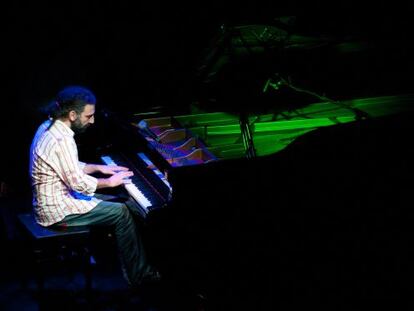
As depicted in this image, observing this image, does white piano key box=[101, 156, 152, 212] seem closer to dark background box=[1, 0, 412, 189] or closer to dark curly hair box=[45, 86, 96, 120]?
dark curly hair box=[45, 86, 96, 120]

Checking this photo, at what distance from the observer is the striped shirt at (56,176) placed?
14.4 feet

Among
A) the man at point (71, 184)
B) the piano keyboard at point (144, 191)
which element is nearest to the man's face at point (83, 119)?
the man at point (71, 184)

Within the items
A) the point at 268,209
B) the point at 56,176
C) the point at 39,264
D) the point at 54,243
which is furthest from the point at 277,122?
the point at 39,264

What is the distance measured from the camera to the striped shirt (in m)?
4.39

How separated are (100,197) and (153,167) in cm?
73

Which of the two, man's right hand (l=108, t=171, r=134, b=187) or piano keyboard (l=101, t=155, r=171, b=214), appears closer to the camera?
piano keyboard (l=101, t=155, r=171, b=214)

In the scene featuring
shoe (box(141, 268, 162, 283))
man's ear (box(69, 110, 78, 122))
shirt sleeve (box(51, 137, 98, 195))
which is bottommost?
shoe (box(141, 268, 162, 283))

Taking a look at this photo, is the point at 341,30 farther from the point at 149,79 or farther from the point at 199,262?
the point at 199,262

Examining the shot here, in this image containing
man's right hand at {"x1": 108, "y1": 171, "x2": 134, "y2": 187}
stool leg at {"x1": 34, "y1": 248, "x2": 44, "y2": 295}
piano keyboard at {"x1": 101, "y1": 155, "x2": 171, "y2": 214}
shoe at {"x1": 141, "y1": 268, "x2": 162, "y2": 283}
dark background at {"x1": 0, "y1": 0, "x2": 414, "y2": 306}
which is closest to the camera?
stool leg at {"x1": 34, "y1": 248, "x2": 44, "y2": 295}

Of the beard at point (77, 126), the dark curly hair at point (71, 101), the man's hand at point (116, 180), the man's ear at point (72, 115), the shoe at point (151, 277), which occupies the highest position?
the dark curly hair at point (71, 101)

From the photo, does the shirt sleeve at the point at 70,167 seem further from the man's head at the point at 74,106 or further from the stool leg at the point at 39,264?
the stool leg at the point at 39,264

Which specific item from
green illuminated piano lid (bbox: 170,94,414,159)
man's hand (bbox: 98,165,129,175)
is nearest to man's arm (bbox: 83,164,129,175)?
man's hand (bbox: 98,165,129,175)

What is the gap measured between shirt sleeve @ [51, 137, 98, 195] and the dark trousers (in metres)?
0.21

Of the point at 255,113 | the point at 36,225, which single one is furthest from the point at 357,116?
the point at 36,225
